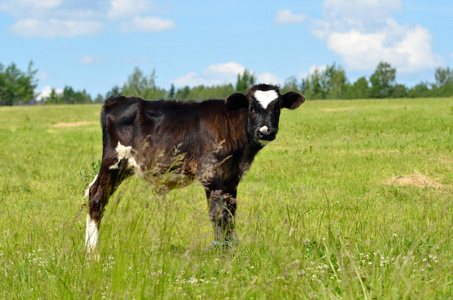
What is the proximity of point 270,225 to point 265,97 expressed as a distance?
1967 millimetres

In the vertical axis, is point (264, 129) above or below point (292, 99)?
below

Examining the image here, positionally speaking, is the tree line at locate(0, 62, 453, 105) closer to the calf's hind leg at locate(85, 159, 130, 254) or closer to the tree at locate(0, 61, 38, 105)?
the tree at locate(0, 61, 38, 105)

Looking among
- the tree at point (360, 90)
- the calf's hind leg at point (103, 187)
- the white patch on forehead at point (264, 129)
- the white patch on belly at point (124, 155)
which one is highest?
the tree at point (360, 90)

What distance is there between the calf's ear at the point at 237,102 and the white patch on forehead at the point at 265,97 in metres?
0.23

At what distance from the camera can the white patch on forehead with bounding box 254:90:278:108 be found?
21.7 feet

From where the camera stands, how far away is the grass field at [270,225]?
3.92 meters

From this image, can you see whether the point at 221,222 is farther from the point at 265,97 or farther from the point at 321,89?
the point at 321,89

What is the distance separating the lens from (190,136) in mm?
6797

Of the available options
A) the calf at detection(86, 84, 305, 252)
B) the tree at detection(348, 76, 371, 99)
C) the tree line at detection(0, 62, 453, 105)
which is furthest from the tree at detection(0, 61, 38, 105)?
the calf at detection(86, 84, 305, 252)

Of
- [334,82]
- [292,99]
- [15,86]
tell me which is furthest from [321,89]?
[292,99]

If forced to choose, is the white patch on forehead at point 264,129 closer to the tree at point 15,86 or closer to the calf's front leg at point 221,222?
the calf's front leg at point 221,222

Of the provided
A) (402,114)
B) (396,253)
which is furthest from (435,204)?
(402,114)

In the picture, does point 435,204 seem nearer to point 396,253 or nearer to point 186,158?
point 396,253

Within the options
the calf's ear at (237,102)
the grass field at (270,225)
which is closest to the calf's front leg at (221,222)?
the grass field at (270,225)
